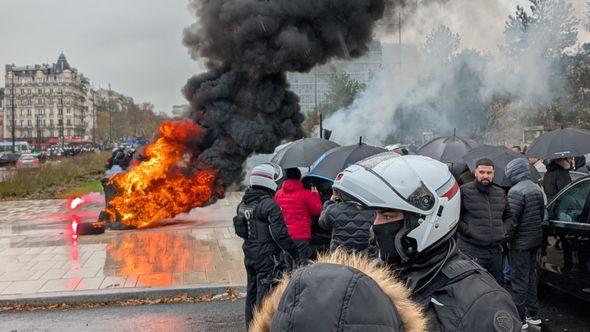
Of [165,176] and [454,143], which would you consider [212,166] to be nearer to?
[165,176]

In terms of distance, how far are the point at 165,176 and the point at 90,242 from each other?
229cm

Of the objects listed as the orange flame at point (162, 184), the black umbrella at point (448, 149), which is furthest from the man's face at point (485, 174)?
the orange flame at point (162, 184)

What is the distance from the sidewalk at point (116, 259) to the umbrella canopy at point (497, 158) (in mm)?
3379

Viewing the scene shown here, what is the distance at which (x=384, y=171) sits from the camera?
200 centimetres

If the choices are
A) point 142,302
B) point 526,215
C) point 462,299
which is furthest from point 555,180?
point 462,299

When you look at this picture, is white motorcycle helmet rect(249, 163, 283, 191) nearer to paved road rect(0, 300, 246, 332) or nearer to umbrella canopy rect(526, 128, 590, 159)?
paved road rect(0, 300, 246, 332)

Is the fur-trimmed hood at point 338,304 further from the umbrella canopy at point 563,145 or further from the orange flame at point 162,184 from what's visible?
the orange flame at point 162,184

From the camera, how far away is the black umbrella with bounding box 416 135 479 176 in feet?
28.6

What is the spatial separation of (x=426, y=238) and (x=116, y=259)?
24.9ft

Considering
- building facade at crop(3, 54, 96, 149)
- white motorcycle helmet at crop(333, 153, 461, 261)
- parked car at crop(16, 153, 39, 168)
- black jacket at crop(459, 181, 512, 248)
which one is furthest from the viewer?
building facade at crop(3, 54, 96, 149)

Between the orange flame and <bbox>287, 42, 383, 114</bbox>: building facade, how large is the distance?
3.22m

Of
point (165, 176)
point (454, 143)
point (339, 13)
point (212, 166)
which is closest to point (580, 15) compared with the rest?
point (339, 13)

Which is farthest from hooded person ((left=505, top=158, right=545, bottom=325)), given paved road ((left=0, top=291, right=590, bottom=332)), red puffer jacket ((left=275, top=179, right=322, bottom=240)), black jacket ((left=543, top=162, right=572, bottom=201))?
black jacket ((left=543, top=162, right=572, bottom=201))

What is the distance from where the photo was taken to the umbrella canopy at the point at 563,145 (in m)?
7.95
